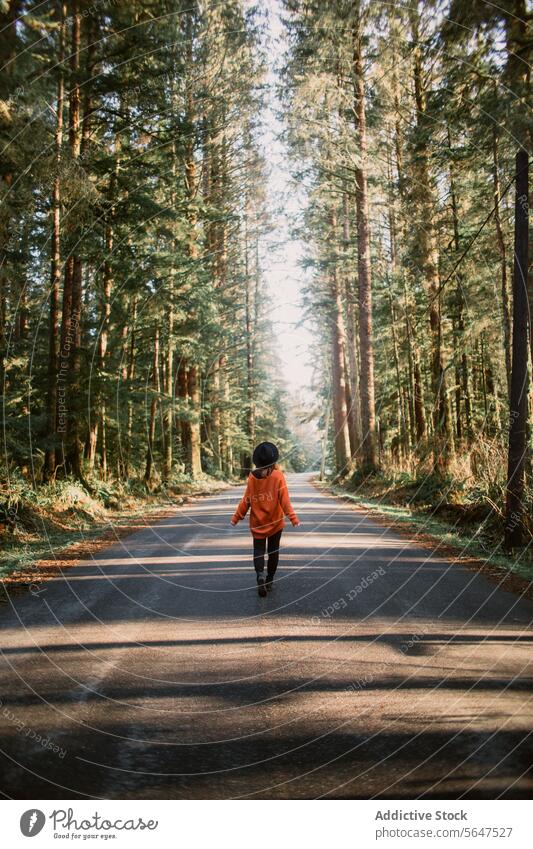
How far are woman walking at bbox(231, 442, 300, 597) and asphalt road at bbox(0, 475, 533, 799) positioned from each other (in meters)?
0.40

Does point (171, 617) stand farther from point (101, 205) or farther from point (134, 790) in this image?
point (101, 205)

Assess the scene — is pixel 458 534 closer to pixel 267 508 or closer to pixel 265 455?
pixel 267 508

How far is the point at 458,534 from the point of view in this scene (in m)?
12.2

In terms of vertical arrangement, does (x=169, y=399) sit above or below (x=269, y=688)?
above

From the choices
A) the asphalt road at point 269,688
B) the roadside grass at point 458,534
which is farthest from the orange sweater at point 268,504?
the roadside grass at point 458,534

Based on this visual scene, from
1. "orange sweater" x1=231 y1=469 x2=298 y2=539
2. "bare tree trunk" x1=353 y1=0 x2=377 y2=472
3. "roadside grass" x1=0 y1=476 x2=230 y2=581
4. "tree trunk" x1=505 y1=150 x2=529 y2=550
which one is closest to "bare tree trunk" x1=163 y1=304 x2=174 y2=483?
"roadside grass" x1=0 y1=476 x2=230 y2=581

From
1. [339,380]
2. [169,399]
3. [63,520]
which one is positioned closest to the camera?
[63,520]

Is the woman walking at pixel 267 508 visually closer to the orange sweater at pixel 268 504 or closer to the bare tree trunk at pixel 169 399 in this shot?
the orange sweater at pixel 268 504

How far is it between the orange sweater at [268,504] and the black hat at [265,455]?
0.70ft

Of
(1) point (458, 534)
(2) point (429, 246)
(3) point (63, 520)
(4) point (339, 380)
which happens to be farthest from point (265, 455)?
(4) point (339, 380)

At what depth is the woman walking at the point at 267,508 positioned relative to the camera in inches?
305

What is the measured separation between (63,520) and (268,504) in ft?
24.9

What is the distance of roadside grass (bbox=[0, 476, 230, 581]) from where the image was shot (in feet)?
33.9

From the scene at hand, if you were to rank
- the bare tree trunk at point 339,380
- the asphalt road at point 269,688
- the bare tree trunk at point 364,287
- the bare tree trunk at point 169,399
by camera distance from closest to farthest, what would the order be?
the asphalt road at point 269,688, the bare tree trunk at point 364,287, the bare tree trunk at point 169,399, the bare tree trunk at point 339,380
